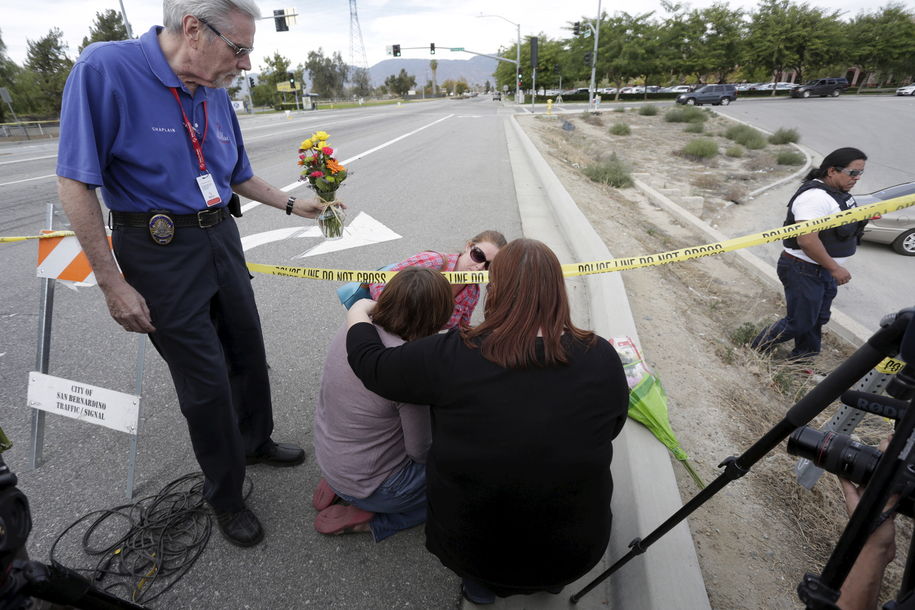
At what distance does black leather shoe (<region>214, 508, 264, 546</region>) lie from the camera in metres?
2.11

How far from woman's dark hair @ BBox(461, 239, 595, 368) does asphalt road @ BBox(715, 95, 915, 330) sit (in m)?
6.86

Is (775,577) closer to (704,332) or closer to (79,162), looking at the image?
(704,332)

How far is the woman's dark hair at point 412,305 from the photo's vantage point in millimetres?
1922

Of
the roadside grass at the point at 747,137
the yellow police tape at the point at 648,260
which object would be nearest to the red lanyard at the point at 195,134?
the yellow police tape at the point at 648,260

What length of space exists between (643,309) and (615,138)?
1902cm

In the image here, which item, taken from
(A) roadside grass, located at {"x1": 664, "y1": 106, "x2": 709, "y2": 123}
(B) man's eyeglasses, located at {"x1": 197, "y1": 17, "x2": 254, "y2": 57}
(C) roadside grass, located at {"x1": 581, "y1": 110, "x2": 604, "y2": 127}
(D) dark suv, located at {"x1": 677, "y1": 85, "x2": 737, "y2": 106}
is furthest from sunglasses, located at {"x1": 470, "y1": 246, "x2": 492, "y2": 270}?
(D) dark suv, located at {"x1": 677, "y1": 85, "x2": 737, "y2": 106}

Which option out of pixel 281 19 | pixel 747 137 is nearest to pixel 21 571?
pixel 747 137

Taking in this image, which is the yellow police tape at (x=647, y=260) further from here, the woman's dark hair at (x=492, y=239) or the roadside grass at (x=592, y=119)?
the roadside grass at (x=592, y=119)

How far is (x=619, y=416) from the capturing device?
1.61m

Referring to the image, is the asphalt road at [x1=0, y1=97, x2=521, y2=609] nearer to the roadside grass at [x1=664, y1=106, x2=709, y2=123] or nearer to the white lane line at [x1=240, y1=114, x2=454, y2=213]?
the white lane line at [x1=240, y1=114, x2=454, y2=213]

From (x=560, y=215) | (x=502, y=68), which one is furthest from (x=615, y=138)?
(x=502, y=68)

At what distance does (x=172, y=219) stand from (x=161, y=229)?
2.3 inches

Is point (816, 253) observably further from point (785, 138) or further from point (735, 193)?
point (785, 138)

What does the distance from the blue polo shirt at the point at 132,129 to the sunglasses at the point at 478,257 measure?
5.02 feet
